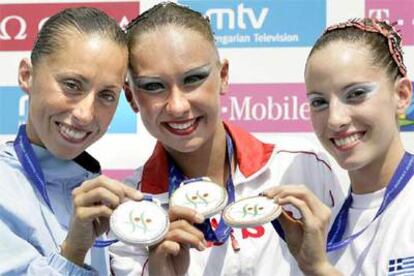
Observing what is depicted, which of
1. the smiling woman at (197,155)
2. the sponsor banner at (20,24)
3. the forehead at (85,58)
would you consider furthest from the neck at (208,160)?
the sponsor banner at (20,24)

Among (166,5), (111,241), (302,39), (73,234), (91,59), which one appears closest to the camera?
(73,234)

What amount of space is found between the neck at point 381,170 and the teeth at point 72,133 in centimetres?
69

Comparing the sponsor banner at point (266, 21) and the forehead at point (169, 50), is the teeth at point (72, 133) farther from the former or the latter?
the sponsor banner at point (266, 21)

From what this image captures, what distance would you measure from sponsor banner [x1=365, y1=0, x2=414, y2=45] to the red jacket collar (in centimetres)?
87

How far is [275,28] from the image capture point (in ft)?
8.50

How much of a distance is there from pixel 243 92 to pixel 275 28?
266 mm

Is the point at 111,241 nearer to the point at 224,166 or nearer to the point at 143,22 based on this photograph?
the point at 224,166

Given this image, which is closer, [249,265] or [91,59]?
[91,59]

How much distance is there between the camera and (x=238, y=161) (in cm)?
187

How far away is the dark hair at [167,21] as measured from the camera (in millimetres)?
1778

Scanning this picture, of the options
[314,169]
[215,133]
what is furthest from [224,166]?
[314,169]

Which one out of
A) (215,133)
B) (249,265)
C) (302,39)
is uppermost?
(302,39)

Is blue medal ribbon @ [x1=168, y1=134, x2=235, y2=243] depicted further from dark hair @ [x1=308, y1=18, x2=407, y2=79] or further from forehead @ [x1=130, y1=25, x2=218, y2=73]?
dark hair @ [x1=308, y1=18, x2=407, y2=79]

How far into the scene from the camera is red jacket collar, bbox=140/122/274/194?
1.84 m
